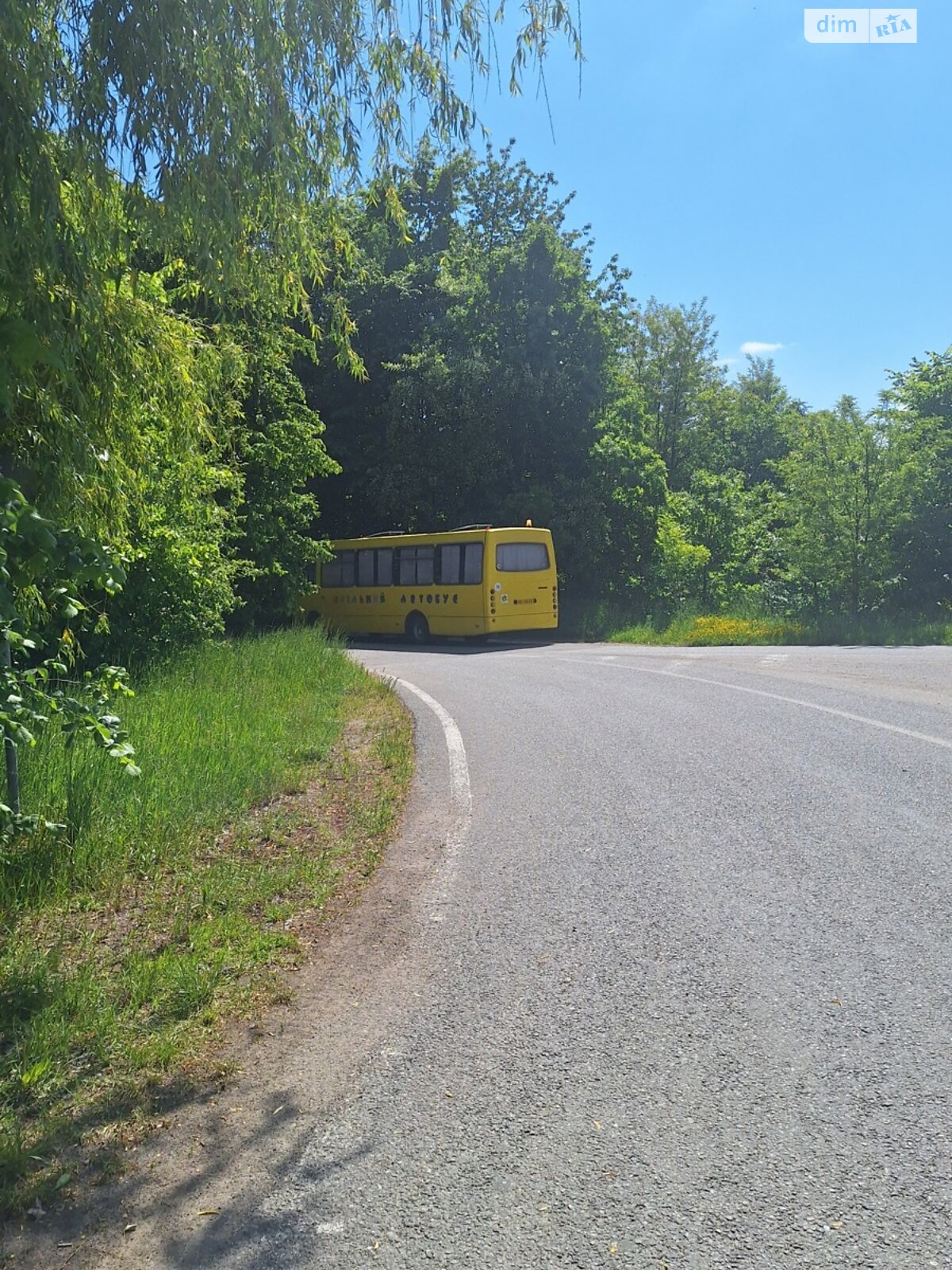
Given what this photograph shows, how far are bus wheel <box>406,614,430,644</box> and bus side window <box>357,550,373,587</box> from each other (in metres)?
1.79

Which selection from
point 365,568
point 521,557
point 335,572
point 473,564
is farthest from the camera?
point 335,572

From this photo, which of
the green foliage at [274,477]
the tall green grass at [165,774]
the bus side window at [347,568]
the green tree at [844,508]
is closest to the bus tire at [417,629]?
the bus side window at [347,568]

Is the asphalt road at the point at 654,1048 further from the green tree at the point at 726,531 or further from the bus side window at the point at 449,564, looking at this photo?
the green tree at the point at 726,531

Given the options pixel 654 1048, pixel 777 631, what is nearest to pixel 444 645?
pixel 777 631

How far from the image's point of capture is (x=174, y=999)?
14.3 ft

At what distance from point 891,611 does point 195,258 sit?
24342mm

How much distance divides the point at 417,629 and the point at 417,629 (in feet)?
0.07

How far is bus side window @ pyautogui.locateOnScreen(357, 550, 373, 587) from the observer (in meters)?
29.1

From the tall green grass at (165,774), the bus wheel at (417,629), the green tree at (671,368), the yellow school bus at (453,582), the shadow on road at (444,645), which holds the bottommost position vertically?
the tall green grass at (165,774)

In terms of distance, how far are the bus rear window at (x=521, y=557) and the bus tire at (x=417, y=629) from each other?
10.3 ft

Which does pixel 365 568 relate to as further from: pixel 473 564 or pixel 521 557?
pixel 521 557

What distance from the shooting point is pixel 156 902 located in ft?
18.1

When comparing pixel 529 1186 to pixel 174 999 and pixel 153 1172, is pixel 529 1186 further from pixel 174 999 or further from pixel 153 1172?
pixel 174 999

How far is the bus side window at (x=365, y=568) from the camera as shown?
95.5 ft
